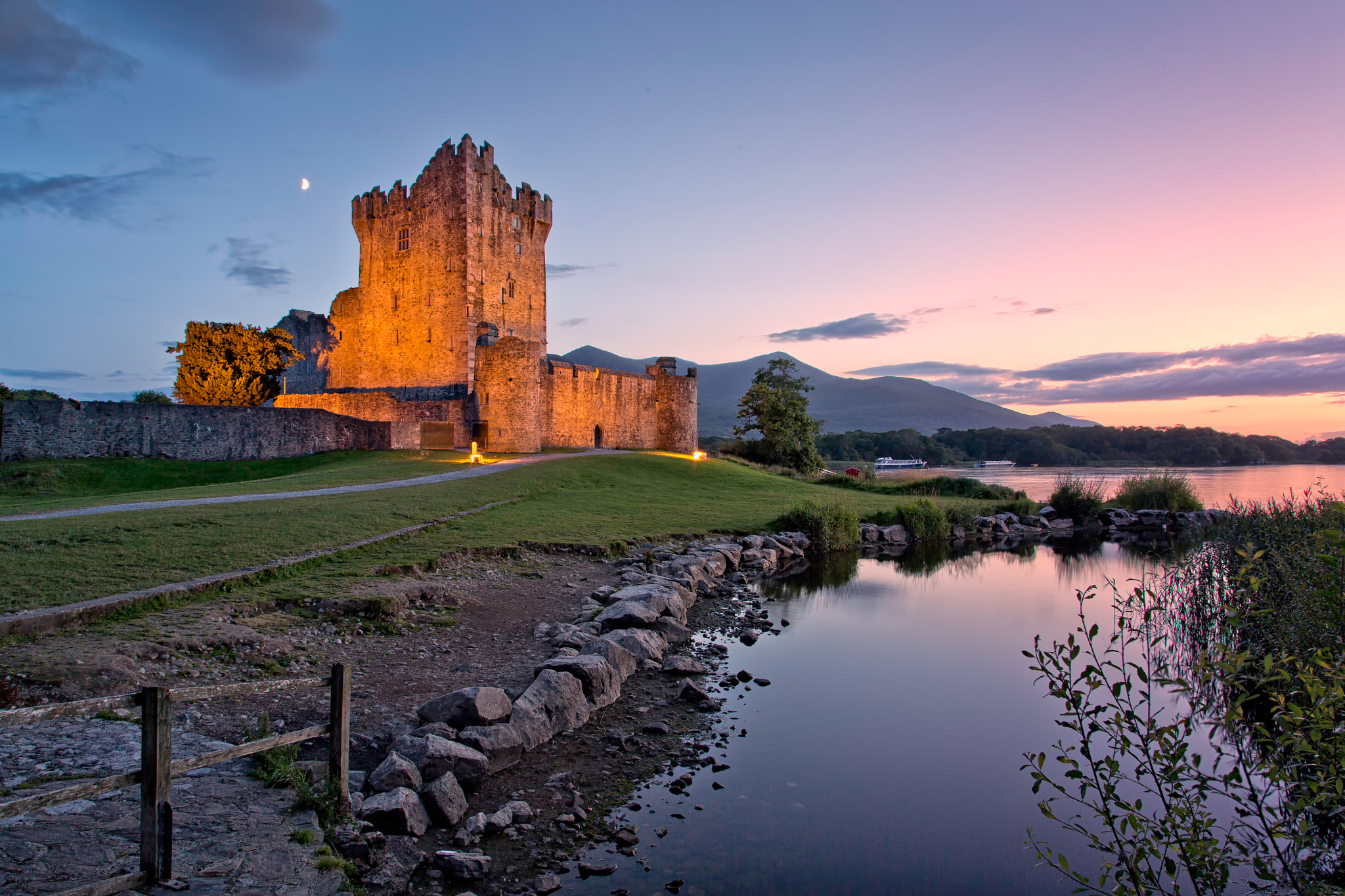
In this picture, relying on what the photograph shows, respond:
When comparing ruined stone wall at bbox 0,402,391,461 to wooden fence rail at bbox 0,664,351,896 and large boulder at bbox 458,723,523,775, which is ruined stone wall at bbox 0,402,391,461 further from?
wooden fence rail at bbox 0,664,351,896

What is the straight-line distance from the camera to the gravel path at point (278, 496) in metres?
13.5

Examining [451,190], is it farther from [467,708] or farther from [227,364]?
[467,708]

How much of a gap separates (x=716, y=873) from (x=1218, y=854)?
3.11 metres

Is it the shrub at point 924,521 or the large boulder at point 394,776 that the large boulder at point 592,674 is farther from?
the shrub at point 924,521

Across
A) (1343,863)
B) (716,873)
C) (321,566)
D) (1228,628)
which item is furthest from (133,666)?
(1343,863)

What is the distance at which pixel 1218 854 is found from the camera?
331 centimetres

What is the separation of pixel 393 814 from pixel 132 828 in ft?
4.90

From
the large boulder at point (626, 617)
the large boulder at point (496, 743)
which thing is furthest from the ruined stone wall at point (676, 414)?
the large boulder at point (496, 743)

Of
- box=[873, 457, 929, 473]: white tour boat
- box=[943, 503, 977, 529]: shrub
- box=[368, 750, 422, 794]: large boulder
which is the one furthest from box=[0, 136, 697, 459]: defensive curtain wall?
box=[873, 457, 929, 473]: white tour boat

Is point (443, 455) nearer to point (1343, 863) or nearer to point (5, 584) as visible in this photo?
point (5, 584)

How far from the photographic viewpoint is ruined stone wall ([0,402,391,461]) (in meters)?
23.6

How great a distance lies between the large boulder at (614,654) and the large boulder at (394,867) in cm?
349

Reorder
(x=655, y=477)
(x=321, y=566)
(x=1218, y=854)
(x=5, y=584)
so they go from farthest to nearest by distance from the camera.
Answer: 1. (x=655, y=477)
2. (x=321, y=566)
3. (x=5, y=584)
4. (x=1218, y=854)

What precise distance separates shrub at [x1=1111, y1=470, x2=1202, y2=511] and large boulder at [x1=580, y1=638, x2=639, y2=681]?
27.8 metres
